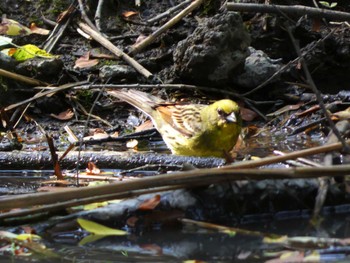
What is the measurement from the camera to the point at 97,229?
326cm

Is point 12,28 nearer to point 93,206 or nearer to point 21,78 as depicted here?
point 21,78

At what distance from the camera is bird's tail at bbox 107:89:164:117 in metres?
6.67

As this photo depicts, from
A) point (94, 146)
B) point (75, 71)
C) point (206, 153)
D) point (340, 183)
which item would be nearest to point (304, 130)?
point (206, 153)

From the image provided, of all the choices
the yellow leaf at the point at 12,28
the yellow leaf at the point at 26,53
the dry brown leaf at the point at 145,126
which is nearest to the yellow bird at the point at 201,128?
the dry brown leaf at the point at 145,126

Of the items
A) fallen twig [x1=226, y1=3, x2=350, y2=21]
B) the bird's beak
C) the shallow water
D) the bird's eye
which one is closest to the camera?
the shallow water

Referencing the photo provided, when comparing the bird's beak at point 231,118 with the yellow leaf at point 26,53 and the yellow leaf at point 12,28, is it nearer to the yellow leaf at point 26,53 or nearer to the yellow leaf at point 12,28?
the yellow leaf at point 26,53

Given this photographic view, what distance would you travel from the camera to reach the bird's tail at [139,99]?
6672mm

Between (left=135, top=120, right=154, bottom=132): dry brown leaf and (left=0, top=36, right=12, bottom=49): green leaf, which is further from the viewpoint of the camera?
(left=0, top=36, right=12, bottom=49): green leaf

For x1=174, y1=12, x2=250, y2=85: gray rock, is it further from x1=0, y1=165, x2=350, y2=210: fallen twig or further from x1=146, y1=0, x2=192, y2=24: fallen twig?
x1=0, y1=165, x2=350, y2=210: fallen twig

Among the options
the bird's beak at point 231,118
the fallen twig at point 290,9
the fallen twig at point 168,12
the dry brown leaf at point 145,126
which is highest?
the fallen twig at point 290,9

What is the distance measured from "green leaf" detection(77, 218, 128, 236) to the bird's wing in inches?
104

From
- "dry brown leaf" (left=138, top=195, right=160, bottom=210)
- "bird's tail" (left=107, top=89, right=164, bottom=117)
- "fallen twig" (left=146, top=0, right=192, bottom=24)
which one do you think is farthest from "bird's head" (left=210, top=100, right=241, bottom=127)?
"dry brown leaf" (left=138, top=195, right=160, bottom=210)

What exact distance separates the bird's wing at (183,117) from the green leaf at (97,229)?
2.65m

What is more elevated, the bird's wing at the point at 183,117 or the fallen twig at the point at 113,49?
the fallen twig at the point at 113,49
